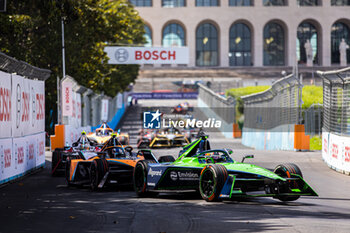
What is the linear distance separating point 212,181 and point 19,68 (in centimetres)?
933

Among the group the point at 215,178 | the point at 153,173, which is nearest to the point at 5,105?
the point at 153,173

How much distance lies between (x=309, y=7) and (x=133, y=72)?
6310 centimetres

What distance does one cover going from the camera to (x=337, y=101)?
72.3 ft

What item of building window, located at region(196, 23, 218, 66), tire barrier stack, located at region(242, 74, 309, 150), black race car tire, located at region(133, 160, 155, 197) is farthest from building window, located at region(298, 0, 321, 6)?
black race car tire, located at region(133, 160, 155, 197)

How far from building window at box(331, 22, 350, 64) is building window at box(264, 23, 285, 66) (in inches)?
342

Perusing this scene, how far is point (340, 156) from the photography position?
20391 millimetres

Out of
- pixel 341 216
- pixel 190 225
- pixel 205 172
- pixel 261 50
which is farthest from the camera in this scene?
pixel 261 50

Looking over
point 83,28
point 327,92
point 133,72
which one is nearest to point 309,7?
point 133,72

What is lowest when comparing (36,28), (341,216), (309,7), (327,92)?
(341,216)

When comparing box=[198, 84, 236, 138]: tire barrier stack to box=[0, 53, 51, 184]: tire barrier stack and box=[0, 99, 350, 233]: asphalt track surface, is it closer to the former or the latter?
box=[0, 53, 51, 184]: tire barrier stack

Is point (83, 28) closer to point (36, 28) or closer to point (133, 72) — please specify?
point (36, 28)

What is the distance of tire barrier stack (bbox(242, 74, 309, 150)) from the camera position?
30.8m

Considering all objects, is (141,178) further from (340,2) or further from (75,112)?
(340,2)

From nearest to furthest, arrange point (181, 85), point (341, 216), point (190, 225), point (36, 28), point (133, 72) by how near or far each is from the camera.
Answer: point (190, 225), point (341, 216), point (36, 28), point (133, 72), point (181, 85)
